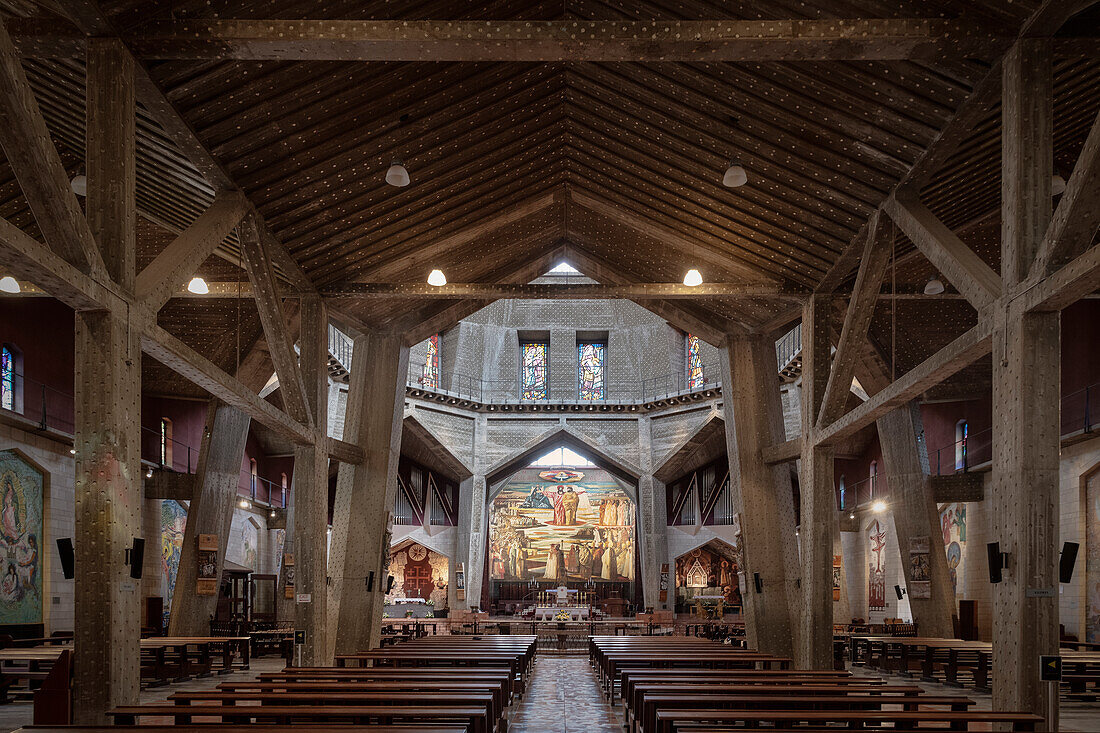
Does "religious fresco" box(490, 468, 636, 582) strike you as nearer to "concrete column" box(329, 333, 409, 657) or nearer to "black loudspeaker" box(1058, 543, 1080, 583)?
"concrete column" box(329, 333, 409, 657)

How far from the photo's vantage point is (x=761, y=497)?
60.7 feet

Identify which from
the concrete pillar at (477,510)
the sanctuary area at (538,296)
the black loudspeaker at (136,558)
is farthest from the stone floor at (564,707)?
the concrete pillar at (477,510)

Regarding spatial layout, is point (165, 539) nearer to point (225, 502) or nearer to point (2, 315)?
point (225, 502)

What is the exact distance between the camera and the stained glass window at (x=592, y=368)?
3681cm

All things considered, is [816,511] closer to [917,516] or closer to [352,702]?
[917,516]

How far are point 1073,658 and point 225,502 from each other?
51.2 feet

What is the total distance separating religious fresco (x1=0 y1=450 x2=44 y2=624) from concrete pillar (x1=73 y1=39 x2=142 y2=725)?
30.6 ft

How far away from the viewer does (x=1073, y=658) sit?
1278cm

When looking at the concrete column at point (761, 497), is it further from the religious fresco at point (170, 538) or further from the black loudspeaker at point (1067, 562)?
the religious fresco at point (170, 538)

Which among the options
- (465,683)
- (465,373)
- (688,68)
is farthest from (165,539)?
(688,68)

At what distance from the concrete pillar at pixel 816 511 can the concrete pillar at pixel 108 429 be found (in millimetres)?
10449

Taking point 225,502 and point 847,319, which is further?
point 225,502

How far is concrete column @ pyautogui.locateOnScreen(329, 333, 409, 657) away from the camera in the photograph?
57.8ft

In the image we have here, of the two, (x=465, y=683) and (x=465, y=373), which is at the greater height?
(x=465, y=373)
